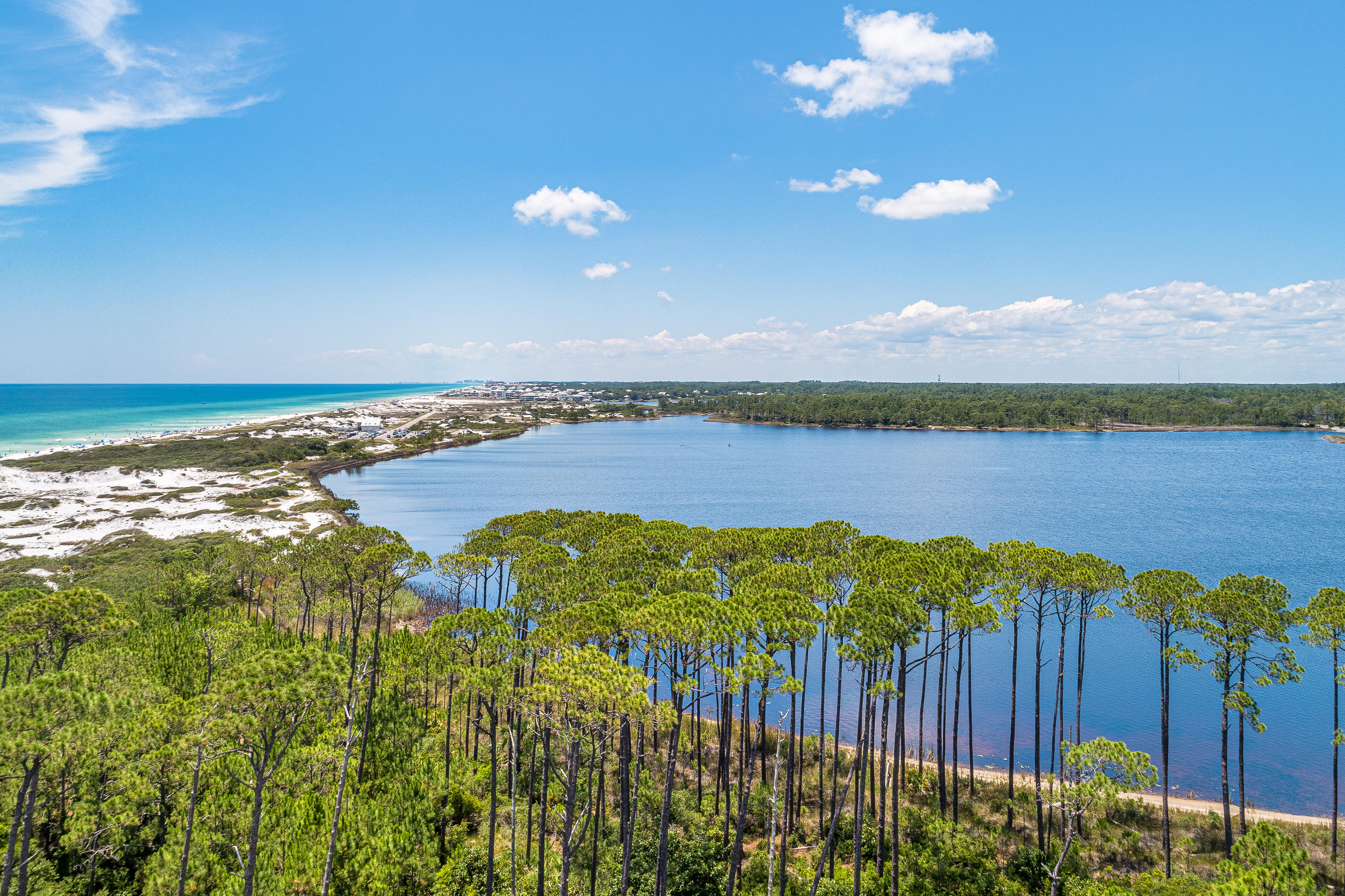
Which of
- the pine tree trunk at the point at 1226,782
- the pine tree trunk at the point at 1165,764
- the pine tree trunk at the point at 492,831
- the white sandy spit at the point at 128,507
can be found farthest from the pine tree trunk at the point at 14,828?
the white sandy spit at the point at 128,507

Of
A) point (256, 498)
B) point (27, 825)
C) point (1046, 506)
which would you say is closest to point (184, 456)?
point (256, 498)

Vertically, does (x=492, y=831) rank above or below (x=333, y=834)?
below

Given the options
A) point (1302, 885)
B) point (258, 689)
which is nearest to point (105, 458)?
point (258, 689)

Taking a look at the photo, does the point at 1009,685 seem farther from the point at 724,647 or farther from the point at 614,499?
the point at 614,499

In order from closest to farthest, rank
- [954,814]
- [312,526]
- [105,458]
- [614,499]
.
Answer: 1. [954,814]
2. [312,526]
3. [614,499]
4. [105,458]

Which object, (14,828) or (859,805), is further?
(859,805)

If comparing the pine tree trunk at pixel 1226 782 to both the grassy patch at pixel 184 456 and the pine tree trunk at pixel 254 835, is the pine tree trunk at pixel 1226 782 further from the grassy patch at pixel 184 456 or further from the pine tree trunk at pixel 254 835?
the grassy patch at pixel 184 456

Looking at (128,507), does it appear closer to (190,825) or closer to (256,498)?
(256,498)
